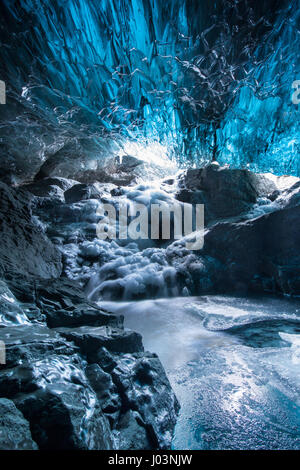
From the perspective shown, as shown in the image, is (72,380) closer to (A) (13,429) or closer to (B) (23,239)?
(A) (13,429)

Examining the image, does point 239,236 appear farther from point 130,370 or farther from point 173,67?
point 130,370

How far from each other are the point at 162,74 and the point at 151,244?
5.28 metres

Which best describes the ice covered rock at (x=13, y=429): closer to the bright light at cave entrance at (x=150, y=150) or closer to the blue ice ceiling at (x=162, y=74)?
the blue ice ceiling at (x=162, y=74)

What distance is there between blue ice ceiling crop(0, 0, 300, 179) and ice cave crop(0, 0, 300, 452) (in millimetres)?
28

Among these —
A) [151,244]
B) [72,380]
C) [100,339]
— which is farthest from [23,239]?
[151,244]

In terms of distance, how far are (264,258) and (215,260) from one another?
1.25 m

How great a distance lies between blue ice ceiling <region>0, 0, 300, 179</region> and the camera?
124 inches

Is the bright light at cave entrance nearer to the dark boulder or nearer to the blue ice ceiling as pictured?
the blue ice ceiling

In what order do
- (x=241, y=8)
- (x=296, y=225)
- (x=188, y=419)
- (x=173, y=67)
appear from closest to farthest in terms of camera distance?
(x=188, y=419)
(x=241, y=8)
(x=173, y=67)
(x=296, y=225)

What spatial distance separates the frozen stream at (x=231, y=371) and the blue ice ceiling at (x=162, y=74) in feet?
14.3

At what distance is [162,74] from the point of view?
4.04m
